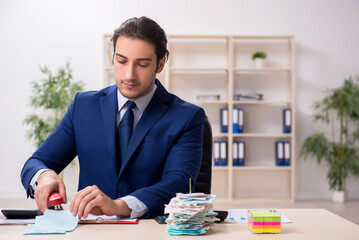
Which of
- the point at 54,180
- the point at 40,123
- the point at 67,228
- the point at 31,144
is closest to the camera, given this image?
the point at 67,228

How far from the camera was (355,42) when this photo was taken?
586 centimetres

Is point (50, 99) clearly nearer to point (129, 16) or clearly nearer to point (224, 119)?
point (129, 16)

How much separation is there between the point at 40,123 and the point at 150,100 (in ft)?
12.4

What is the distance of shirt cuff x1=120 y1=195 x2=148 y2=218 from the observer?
1.47 meters

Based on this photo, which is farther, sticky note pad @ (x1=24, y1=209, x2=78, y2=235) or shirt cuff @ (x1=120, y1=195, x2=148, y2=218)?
shirt cuff @ (x1=120, y1=195, x2=148, y2=218)

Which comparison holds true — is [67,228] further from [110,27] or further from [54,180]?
[110,27]

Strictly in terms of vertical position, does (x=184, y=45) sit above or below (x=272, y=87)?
above

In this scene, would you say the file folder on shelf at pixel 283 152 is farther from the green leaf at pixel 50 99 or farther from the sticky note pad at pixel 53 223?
the sticky note pad at pixel 53 223

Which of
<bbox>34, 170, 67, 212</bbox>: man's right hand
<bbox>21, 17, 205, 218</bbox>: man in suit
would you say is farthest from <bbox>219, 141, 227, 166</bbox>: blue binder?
<bbox>34, 170, 67, 212</bbox>: man's right hand

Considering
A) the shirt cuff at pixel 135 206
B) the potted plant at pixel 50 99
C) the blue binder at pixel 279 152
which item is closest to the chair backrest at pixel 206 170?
the shirt cuff at pixel 135 206

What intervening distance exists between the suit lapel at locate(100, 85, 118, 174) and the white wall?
397 cm

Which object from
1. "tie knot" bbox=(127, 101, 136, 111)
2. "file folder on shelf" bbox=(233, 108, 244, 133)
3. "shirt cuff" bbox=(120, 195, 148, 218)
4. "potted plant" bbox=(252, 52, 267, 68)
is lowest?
"shirt cuff" bbox=(120, 195, 148, 218)

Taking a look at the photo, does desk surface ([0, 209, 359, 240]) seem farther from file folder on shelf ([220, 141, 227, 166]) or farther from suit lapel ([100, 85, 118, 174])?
file folder on shelf ([220, 141, 227, 166])

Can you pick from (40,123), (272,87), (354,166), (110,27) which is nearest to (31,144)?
(40,123)
